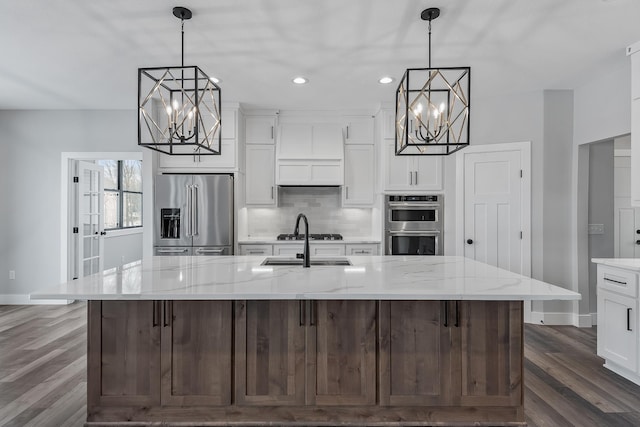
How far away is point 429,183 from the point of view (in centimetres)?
471

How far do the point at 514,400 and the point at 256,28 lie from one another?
2936 millimetres

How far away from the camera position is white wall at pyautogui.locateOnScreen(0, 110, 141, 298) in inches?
199

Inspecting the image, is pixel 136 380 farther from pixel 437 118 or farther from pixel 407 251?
pixel 407 251

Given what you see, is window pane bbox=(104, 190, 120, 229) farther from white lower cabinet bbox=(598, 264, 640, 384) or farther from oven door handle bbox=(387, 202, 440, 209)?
white lower cabinet bbox=(598, 264, 640, 384)

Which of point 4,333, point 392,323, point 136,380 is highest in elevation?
point 392,323

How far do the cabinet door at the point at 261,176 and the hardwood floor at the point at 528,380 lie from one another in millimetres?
2411

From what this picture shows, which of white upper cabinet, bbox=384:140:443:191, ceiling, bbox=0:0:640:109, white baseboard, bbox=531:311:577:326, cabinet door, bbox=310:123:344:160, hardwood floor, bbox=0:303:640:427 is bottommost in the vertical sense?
hardwood floor, bbox=0:303:640:427

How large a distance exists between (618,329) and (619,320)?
0.07 meters

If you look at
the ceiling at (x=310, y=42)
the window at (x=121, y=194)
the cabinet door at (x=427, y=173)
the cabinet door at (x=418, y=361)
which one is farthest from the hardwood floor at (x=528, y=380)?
the window at (x=121, y=194)

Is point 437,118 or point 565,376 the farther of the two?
point 565,376

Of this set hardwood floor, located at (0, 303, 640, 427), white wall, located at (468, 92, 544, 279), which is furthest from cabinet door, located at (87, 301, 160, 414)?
white wall, located at (468, 92, 544, 279)

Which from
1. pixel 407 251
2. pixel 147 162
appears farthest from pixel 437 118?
pixel 147 162

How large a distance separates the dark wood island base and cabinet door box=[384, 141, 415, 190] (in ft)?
8.76

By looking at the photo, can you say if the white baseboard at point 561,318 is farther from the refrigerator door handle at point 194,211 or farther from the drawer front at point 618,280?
the refrigerator door handle at point 194,211
